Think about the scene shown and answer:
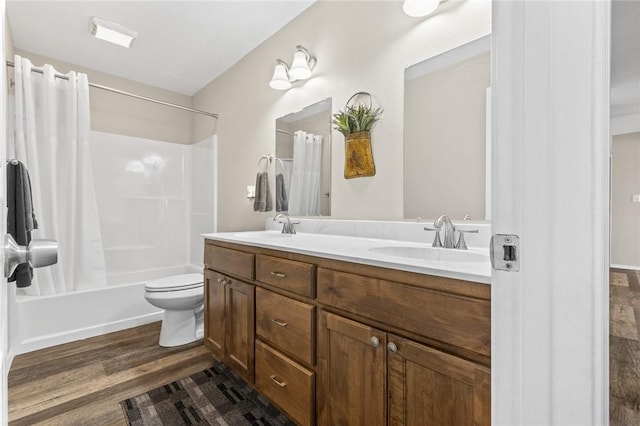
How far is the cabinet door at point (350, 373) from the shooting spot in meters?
0.94

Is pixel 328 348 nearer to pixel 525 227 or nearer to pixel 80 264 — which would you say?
pixel 525 227

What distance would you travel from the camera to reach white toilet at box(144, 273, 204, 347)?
6.88ft

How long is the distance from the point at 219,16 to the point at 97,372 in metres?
2.50

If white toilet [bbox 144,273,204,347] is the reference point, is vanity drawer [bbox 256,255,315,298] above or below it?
above

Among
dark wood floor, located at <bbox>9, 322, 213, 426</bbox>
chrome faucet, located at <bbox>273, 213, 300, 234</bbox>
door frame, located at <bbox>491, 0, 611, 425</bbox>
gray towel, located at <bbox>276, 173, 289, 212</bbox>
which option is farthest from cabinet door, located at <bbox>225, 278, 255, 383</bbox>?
door frame, located at <bbox>491, 0, 611, 425</bbox>

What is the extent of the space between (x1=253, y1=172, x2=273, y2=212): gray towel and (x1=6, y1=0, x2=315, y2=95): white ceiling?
1.13m

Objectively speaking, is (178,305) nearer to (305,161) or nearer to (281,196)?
(281,196)

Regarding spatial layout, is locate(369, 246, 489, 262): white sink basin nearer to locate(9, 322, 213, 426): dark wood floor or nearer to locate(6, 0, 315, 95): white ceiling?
locate(9, 322, 213, 426): dark wood floor

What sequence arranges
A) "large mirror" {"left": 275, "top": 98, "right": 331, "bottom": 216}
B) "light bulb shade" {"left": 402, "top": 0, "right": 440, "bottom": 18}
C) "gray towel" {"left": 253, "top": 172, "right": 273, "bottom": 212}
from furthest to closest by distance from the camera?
"gray towel" {"left": 253, "top": 172, "right": 273, "bottom": 212}
"large mirror" {"left": 275, "top": 98, "right": 331, "bottom": 216}
"light bulb shade" {"left": 402, "top": 0, "right": 440, "bottom": 18}

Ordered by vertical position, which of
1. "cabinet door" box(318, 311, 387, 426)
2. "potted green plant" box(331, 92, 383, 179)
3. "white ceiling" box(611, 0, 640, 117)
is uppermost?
"potted green plant" box(331, 92, 383, 179)

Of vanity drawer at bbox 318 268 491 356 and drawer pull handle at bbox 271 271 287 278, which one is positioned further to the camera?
drawer pull handle at bbox 271 271 287 278

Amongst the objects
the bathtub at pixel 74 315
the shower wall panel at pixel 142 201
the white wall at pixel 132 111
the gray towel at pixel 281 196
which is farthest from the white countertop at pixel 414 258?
the white wall at pixel 132 111

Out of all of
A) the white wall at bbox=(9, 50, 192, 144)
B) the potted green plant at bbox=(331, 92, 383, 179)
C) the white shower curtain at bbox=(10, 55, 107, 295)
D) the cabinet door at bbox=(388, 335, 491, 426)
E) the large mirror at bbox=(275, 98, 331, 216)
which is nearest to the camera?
the cabinet door at bbox=(388, 335, 491, 426)

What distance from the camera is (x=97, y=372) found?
73.0 inches
